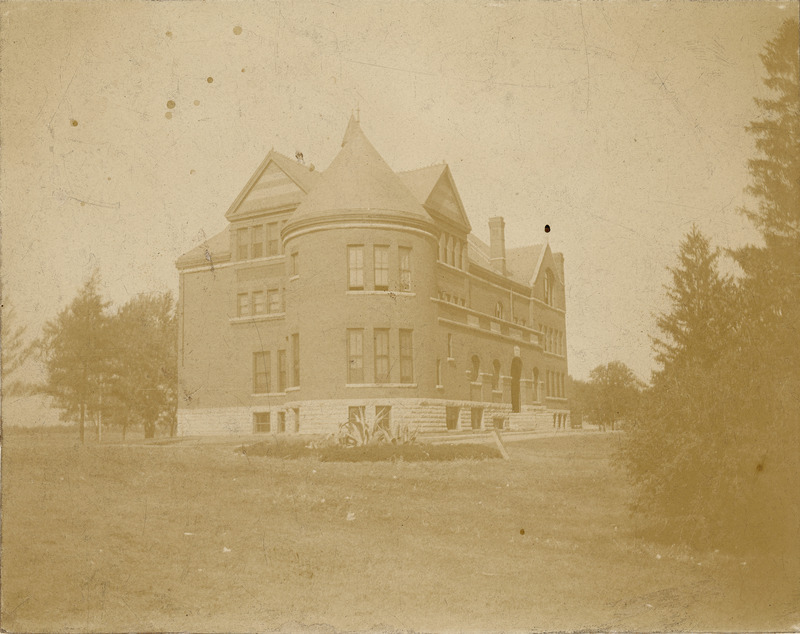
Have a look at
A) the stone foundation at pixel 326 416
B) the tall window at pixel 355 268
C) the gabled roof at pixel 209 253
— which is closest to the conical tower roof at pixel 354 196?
the tall window at pixel 355 268

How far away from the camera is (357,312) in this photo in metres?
23.2

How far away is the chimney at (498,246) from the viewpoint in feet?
117

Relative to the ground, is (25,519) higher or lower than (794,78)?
lower

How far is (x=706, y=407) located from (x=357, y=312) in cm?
1382

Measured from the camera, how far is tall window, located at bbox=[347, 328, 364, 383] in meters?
23.1

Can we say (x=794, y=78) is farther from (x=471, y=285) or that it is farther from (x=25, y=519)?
(x=471, y=285)

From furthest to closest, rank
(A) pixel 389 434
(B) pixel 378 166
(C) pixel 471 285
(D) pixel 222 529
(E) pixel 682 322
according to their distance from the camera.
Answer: (C) pixel 471 285 → (B) pixel 378 166 → (A) pixel 389 434 → (E) pixel 682 322 → (D) pixel 222 529

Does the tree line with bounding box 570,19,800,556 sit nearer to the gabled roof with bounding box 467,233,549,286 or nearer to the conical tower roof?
the conical tower roof

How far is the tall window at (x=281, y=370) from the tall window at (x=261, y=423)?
132 centimetres

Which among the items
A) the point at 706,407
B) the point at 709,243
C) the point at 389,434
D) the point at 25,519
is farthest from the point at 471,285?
the point at 25,519

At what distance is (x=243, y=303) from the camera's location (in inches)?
1084

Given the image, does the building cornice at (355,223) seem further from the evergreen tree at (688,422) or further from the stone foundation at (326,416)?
the evergreen tree at (688,422)

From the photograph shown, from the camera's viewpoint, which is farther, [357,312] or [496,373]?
[496,373]

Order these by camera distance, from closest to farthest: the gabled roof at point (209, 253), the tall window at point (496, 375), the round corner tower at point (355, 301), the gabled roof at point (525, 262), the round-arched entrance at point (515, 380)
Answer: the gabled roof at point (209, 253) < the round corner tower at point (355, 301) < the tall window at point (496, 375) < the round-arched entrance at point (515, 380) < the gabled roof at point (525, 262)
